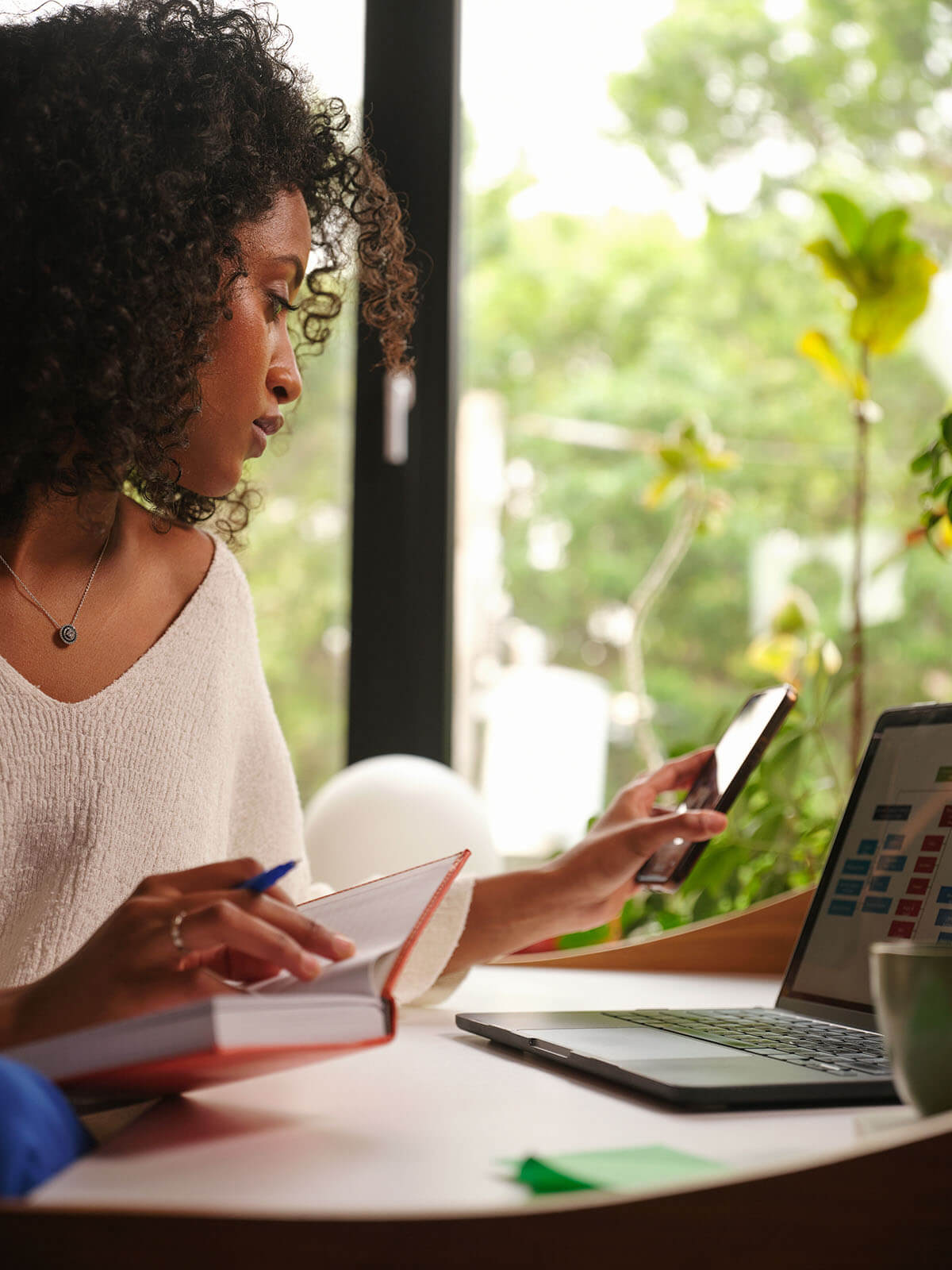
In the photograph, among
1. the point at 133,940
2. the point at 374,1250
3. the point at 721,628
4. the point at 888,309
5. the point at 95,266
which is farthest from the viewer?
the point at 721,628

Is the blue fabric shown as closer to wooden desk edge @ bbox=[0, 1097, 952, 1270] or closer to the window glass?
wooden desk edge @ bbox=[0, 1097, 952, 1270]

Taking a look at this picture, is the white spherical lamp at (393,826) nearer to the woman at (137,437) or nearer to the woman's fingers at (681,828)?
the woman at (137,437)

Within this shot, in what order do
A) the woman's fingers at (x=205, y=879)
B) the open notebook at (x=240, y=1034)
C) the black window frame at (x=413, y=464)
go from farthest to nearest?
1. the black window frame at (x=413, y=464)
2. the woman's fingers at (x=205, y=879)
3. the open notebook at (x=240, y=1034)

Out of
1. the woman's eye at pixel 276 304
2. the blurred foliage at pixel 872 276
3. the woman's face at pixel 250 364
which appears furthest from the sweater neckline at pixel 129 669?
the blurred foliage at pixel 872 276

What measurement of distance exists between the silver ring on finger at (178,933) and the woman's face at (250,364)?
1.62 ft

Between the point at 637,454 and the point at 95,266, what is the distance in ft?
4.30

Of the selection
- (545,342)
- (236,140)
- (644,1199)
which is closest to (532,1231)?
(644,1199)

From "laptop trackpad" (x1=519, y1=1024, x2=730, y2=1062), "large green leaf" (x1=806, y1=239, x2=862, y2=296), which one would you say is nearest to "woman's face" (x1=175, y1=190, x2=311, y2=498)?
"laptop trackpad" (x1=519, y1=1024, x2=730, y2=1062)

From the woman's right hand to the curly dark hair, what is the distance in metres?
0.45

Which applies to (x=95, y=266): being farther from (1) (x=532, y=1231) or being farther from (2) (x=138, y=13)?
(1) (x=532, y=1231)

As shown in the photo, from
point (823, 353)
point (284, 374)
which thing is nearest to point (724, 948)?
point (284, 374)

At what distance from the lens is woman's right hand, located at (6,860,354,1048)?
0.52 metres

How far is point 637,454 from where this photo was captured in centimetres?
204

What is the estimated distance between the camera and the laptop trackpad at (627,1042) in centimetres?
62
